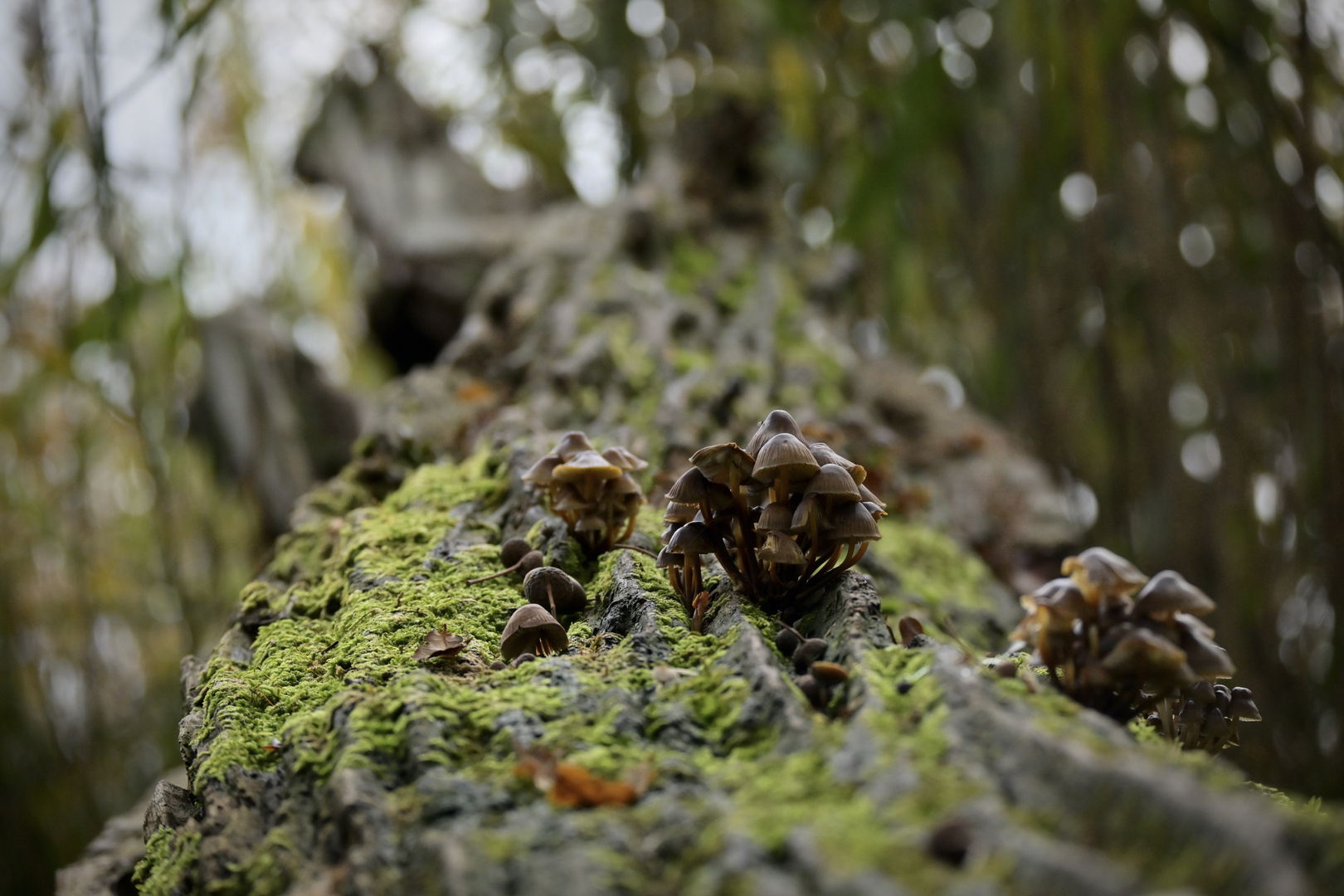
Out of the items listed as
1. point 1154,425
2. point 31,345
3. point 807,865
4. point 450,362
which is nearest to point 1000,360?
point 1154,425

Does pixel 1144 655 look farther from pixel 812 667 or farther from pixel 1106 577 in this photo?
pixel 812 667

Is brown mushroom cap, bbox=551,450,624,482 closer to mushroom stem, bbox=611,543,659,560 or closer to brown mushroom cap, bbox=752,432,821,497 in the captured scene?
mushroom stem, bbox=611,543,659,560

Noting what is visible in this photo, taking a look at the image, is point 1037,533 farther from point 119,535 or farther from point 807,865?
point 119,535

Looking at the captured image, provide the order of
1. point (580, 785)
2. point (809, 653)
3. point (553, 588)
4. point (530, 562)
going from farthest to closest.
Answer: point (530, 562) < point (553, 588) < point (809, 653) < point (580, 785)

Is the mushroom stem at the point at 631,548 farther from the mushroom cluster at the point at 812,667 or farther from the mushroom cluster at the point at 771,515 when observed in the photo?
the mushroom cluster at the point at 812,667

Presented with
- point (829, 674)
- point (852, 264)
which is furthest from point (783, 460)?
point (852, 264)

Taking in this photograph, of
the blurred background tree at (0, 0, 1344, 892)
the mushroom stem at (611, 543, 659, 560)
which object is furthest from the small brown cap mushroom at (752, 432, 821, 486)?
the blurred background tree at (0, 0, 1344, 892)

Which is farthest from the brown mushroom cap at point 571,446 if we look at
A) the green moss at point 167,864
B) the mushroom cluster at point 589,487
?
the green moss at point 167,864
